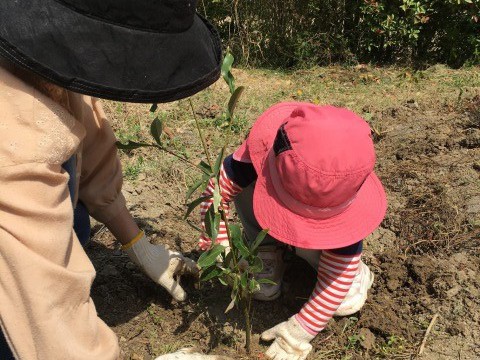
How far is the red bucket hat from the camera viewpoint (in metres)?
1.88

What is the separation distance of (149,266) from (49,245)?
84 centimetres

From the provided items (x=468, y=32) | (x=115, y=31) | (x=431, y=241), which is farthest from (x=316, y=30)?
(x=115, y=31)

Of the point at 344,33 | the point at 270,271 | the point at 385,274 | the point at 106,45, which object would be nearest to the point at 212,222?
the point at 106,45

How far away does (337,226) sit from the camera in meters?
2.04

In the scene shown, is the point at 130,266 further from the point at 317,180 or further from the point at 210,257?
the point at 317,180

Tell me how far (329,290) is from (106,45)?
1234 millimetres

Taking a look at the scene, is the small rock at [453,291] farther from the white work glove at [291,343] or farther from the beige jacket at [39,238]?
the beige jacket at [39,238]

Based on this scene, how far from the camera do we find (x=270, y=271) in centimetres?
250

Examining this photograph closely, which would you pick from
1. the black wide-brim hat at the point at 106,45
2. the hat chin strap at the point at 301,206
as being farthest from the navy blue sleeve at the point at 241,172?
the black wide-brim hat at the point at 106,45

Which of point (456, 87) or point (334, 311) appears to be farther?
point (456, 87)

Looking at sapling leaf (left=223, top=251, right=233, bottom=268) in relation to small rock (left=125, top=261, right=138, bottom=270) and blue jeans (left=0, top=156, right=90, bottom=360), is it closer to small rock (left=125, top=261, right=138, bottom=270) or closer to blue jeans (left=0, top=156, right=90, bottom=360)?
blue jeans (left=0, top=156, right=90, bottom=360)

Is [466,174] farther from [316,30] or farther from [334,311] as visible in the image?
[316,30]

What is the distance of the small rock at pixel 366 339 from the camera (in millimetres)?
2283

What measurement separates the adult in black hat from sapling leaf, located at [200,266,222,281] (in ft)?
1.24
